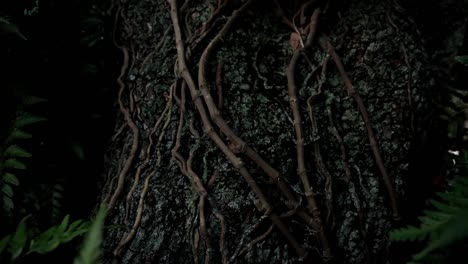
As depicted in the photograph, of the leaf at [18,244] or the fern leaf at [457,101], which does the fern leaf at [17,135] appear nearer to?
the leaf at [18,244]

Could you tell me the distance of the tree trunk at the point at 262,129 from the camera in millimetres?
1499

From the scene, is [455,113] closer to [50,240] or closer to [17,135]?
[50,240]

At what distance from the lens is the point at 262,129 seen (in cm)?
166

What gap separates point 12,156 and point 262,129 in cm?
96

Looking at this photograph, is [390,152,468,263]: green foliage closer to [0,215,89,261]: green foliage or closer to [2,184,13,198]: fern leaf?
[0,215,89,261]: green foliage

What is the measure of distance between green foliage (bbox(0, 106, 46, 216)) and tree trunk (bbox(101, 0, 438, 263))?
13.5 inches

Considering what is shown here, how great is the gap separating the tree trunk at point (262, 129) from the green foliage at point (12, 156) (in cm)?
34

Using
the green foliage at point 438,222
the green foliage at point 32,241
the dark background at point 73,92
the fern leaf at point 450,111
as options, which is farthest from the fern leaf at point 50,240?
the fern leaf at point 450,111

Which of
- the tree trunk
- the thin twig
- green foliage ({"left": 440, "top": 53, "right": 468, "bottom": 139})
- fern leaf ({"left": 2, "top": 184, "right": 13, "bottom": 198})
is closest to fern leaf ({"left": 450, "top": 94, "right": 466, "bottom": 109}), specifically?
green foliage ({"left": 440, "top": 53, "right": 468, "bottom": 139})

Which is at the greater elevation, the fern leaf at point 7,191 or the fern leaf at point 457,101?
the fern leaf at point 7,191

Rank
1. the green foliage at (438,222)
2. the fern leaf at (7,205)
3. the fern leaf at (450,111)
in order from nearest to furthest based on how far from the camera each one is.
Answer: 1. the green foliage at (438,222)
2. the fern leaf at (7,205)
3. the fern leaf at (450,111)

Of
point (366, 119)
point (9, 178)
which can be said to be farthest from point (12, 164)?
point (366, 119)

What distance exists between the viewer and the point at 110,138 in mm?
1875

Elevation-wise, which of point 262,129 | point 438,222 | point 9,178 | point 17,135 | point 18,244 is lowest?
point 438,222
